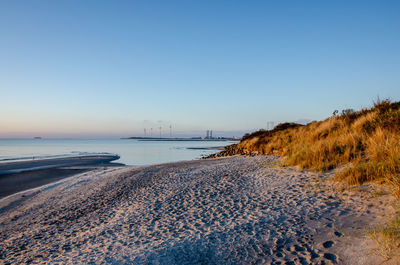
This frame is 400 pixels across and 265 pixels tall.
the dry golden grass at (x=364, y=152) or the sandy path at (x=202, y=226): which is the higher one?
the dry golden grass at (x=364, y=152)

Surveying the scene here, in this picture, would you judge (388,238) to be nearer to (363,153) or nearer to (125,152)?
(363,153)

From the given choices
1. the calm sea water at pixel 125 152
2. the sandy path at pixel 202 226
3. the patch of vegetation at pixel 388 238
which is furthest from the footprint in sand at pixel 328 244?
the calm sea water at pixel 125 152

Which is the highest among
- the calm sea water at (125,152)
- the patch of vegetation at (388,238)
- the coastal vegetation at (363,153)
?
the coastal vegetation at (363,153)

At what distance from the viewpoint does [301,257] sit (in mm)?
3611

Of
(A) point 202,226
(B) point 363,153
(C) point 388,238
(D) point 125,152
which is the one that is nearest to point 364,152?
(B) point 363,153

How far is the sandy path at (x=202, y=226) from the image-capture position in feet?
12.6

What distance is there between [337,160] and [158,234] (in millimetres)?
6342

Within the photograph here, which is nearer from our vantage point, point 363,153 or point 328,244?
point 328,244

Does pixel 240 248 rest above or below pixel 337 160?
below

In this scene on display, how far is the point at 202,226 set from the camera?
5.04m

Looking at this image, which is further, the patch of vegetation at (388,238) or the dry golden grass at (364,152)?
the dry golden grass at (364,152)

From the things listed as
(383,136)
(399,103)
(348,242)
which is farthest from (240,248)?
(399,103)

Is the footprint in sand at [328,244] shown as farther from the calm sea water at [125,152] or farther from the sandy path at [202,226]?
the calm sea water at [125,152]

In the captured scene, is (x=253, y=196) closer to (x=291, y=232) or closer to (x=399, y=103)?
(x=291, y=232)
